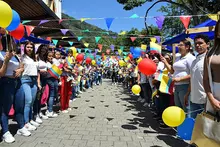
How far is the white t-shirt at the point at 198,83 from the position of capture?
3246 millimetres

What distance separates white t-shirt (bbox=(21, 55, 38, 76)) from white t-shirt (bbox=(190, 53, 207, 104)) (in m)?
3.10

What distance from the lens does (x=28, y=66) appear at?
459 centimetres

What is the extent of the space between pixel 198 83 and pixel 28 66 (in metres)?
3.23

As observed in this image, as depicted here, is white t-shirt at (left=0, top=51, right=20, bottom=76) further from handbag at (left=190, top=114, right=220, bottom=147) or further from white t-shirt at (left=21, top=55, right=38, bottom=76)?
handbag at (left=190, top=114, right=220, bottom=147)

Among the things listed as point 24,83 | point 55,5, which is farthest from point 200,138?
point 55,5

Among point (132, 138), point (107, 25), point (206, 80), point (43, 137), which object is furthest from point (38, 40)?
point (206, 80)

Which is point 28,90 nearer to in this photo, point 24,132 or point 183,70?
point 24,132

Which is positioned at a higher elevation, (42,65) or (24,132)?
(42,65)

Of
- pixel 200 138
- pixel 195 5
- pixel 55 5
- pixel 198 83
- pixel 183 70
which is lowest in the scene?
pixel 200 138

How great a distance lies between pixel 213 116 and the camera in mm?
2221

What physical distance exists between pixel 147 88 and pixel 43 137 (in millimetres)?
4466

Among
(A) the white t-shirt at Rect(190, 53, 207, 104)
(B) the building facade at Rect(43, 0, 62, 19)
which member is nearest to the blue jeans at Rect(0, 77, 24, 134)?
(A) the white t-shirt at Rect(190, 53, 207, 104)

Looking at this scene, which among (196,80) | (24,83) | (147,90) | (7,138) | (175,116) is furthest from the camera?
(147,90)

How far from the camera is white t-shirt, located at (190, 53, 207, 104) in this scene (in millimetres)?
3246
